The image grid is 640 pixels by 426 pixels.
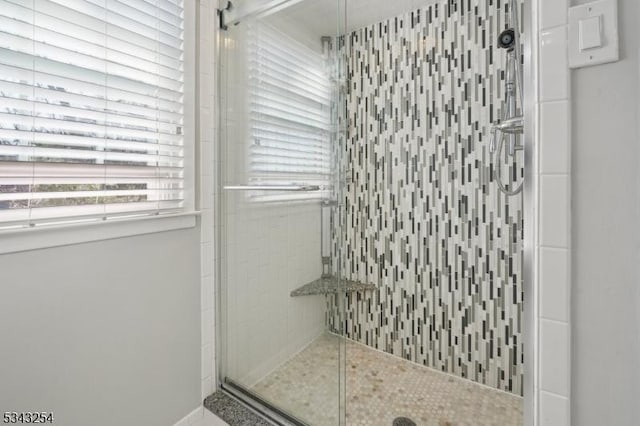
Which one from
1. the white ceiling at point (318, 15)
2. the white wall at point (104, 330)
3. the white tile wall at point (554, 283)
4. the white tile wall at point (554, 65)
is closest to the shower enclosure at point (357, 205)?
the white ceiling at point (318, 15)

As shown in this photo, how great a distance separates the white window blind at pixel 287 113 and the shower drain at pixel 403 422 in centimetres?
107

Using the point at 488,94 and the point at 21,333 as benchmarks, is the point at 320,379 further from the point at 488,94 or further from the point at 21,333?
the point at 488,94

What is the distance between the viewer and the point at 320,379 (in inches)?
50.4

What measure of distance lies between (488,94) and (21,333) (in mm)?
1972

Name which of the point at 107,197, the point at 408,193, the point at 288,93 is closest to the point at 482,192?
the point at 408,193

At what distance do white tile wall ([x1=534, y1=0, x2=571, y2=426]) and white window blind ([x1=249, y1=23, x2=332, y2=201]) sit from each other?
75cm

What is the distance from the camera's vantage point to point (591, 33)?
56 centimetres

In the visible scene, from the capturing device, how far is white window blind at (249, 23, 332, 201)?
4.09 ft

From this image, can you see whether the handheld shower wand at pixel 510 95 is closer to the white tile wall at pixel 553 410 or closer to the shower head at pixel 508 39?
the shower head at pixel 508 39

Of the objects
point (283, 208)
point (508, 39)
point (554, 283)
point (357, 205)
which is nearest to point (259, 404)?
point (283, 208)

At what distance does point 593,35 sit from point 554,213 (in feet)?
1.10

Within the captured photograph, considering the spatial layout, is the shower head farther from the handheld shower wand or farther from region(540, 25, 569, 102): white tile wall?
region(540, 25, 569, 102): white tile wall

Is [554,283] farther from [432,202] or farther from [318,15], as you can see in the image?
[318,15]

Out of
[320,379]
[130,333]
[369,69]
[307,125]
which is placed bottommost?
[320,379]
